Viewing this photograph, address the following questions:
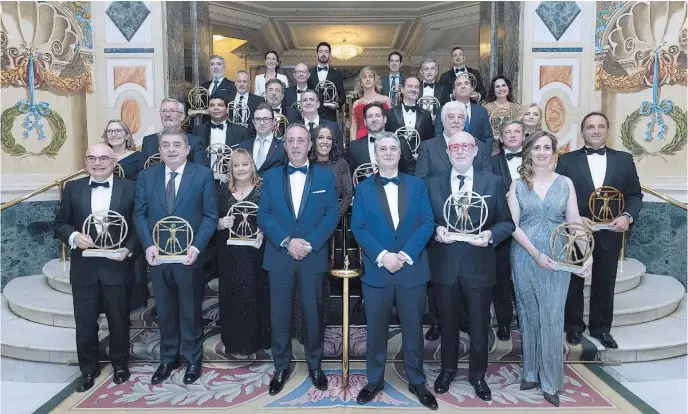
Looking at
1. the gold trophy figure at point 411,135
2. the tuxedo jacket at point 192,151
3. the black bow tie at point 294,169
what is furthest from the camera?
the gold trophy figure at point 411,135

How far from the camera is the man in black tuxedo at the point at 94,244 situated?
3871 millimetres

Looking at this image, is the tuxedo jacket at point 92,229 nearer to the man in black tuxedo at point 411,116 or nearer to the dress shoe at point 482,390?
the dress shoe at point 482,390

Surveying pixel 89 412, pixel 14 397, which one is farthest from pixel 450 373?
pixel 14 397

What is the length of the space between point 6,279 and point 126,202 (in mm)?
3795

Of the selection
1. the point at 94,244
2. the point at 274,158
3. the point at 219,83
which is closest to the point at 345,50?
the point at 219,83

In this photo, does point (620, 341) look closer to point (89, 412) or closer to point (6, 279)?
point (89, 412)

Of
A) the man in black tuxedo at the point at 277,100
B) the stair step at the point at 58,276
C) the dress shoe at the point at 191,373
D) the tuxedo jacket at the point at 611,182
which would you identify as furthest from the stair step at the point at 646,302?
the stair step at the point at 58,276

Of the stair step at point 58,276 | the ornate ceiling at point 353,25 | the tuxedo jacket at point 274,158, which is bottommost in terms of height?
the stair step at point 58,276

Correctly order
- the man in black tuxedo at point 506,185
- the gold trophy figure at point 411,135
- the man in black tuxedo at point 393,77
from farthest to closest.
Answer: the man in black tuxedo at point 393,77
the gold trophy figure at point 411,135
the man in black tuxedo at point 506,185

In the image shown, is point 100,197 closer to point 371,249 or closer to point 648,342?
point 371,249

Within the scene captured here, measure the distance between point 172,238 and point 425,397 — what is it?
2052 mm

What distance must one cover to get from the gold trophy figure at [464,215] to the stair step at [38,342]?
10.8 ft

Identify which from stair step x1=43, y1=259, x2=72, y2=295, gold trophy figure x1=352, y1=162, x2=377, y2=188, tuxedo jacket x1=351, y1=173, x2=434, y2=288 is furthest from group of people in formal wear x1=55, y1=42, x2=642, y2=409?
stair step x1=43, y1=259, x2=72, y2=295

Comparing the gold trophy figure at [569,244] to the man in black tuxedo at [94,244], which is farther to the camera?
the man in black tuxedo at [94,244]
